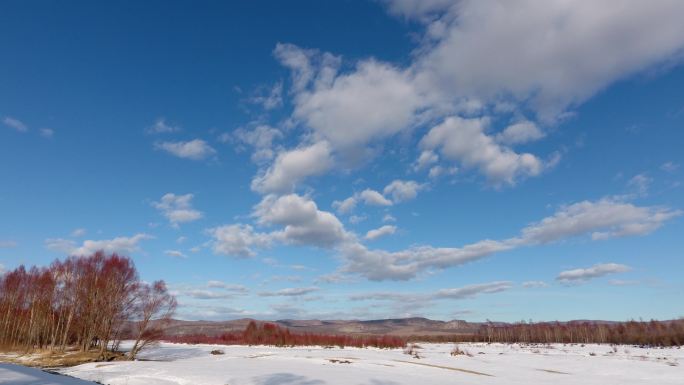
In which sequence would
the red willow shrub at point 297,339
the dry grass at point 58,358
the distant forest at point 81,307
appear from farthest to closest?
the red willow shrub at point 297,339
the distant forest at point 81,307
the dry grass at point 58,358

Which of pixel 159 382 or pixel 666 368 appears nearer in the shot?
pixel 159 382

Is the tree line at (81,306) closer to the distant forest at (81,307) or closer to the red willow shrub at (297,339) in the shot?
the distant forest at (81,307)

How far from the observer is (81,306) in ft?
229

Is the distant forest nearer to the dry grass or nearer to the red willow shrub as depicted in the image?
the dry grass

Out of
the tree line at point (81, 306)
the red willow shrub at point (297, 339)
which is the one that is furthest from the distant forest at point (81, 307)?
the red willow shrub at point (297, 339)

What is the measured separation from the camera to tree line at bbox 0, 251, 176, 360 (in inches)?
2355

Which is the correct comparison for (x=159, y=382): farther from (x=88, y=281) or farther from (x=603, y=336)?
(x=603, y=336)

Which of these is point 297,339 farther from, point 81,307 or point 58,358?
point 58,358

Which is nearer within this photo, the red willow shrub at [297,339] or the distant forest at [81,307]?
the distant forest at [81,307]

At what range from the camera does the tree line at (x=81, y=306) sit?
59822 mm

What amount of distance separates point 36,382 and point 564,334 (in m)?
207

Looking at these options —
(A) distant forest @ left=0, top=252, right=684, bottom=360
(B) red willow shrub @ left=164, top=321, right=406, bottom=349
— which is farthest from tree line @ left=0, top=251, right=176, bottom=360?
(B) red willow shrub @ left=164, top=321, right=406, bottom=349

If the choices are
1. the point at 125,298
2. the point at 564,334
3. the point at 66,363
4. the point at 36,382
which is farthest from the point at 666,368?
the point at 564,334

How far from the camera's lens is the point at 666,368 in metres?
44.9
